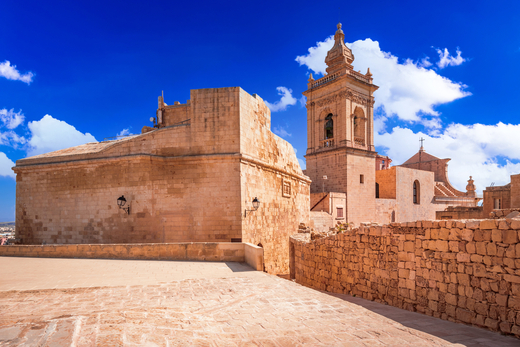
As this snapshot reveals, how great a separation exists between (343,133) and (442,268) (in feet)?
67.0

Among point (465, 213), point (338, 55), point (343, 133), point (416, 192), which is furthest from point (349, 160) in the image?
point (338, 55)

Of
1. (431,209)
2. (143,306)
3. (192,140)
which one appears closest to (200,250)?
(143,306)

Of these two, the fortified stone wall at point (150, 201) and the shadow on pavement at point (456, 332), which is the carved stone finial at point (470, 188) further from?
the shadow on pavement at point (456, 332)

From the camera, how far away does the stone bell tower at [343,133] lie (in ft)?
78.1

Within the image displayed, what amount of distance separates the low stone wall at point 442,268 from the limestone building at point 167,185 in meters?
4.56

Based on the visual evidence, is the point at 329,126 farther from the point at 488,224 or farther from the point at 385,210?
the point at 488,224

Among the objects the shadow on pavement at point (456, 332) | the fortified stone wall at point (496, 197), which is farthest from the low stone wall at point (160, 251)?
the fortified stone wall at point (496, 197)

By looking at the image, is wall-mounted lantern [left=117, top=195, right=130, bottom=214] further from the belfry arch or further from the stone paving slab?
the belfry arch

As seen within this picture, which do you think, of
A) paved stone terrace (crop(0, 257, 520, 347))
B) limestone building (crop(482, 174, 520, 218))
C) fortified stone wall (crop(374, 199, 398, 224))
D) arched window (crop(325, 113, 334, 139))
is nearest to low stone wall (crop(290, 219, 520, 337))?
paved stone terrace (crop(0, 257, 520, 347))

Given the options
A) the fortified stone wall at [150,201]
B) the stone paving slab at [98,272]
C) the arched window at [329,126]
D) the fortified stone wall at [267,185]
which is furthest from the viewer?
the arched window at [329,126]

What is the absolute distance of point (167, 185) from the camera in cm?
1049

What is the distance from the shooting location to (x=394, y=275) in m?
5.75

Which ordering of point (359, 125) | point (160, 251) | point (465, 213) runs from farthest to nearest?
point (359, 125), point (465, 213), point (160, 251)

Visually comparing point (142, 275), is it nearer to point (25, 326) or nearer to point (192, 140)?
point (25, 326)
